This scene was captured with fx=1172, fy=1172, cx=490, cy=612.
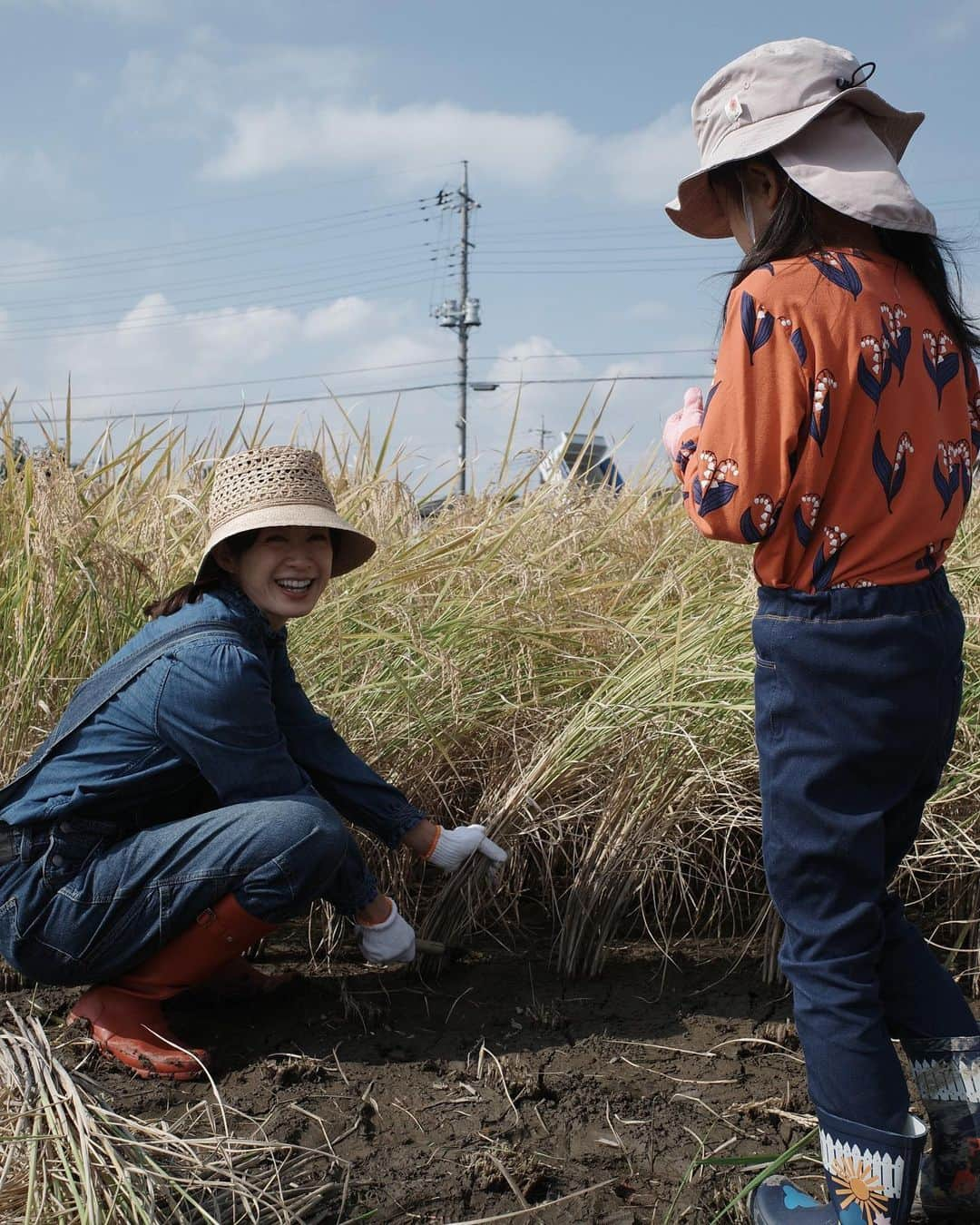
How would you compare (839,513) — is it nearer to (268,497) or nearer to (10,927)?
(268,497)

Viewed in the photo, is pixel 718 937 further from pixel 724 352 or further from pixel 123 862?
pixel 724 352

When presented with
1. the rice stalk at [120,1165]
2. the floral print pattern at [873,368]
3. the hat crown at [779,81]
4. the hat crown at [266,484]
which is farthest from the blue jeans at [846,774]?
the hat crown at [266,484]

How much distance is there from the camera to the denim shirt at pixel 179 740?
1.95m

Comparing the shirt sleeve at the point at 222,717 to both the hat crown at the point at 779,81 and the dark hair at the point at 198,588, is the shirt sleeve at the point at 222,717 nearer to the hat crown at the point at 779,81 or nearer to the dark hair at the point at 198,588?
the dark hair at the point at 198,588

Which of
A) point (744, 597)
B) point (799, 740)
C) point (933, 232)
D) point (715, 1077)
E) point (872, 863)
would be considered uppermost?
point (933, 232)

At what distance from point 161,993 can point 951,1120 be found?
1291mm

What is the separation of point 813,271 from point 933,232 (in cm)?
17

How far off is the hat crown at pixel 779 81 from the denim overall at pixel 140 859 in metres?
1.13

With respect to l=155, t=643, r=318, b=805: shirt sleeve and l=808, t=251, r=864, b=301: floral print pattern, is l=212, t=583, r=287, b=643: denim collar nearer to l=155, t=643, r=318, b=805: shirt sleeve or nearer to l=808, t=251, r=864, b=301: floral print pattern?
l=155, t=643, r=318, b=805: shirt sleeve

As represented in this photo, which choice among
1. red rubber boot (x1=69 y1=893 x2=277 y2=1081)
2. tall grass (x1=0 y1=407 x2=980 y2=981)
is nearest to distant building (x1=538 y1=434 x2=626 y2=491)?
tall grass (x1=0 y1=407 x2=980 y2=981)

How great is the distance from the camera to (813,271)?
137cm

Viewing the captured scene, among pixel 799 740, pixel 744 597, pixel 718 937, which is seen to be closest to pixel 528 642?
pixel 744 597

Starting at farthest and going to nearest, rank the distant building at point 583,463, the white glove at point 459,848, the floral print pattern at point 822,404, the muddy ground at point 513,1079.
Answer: the distant building at point 583,463 < the white glove at point 459,848 < the muddy ground at point 513,1079 < the floral print pattern at point 822,404

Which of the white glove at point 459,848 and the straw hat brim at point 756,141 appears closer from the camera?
the straw hat brim at point 756,141
